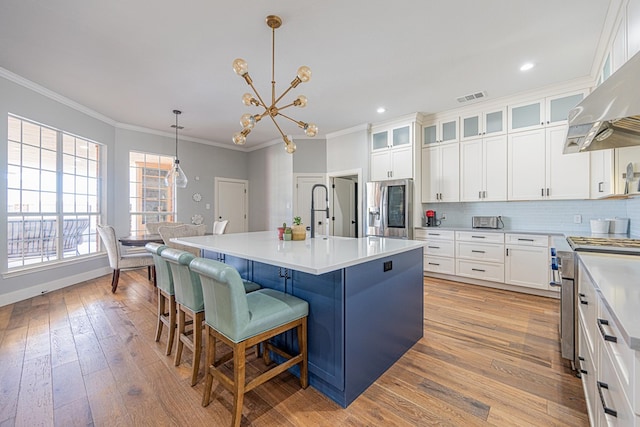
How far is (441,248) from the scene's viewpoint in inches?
172

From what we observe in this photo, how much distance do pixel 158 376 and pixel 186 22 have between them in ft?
9.48

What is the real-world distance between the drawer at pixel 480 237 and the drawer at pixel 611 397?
9.99 ft

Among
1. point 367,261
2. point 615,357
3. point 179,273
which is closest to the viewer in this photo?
point 615,357

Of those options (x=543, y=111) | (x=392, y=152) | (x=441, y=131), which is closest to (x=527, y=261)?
(x=543, y=111)

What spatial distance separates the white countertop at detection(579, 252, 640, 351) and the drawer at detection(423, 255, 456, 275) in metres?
2.62

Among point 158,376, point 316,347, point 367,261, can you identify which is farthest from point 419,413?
point 158,376

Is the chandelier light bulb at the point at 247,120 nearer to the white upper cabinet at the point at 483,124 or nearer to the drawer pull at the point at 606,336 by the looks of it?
the drawer pull at the point at 606,336

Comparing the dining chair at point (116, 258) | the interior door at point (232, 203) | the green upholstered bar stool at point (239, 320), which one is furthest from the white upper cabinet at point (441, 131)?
the dining chair at point (116, 258)

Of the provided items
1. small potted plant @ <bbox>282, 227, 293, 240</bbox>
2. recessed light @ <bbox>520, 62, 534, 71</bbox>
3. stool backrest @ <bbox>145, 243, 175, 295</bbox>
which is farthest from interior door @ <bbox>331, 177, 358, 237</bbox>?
stool backrest @ <bbox>145, 243, 175, 295</bbox>

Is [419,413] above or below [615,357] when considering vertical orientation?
below

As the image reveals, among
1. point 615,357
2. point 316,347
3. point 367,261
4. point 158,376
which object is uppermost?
point 367,261

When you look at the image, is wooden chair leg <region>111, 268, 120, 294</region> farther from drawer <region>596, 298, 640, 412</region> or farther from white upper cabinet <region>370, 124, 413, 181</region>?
drawer <region>596, 298, 640, 412</region>

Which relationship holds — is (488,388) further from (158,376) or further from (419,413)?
(158,376)

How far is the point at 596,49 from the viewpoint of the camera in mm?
2789
